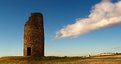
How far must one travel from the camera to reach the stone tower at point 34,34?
3806 centimetres

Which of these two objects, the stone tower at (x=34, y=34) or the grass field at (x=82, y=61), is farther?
the stone tower at (x=34, y=34)

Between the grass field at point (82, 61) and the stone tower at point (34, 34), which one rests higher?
the stone tower at point (34, 34)

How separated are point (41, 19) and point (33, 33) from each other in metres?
2.73

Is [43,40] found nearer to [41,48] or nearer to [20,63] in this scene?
[41,48]

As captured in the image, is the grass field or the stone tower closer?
the grass field

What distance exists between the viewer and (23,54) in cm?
4041

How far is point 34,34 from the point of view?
125ft

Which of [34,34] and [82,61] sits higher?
[34,34]

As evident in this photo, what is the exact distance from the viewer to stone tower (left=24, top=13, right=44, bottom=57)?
125 feet

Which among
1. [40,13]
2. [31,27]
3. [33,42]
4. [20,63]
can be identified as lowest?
[20,63]

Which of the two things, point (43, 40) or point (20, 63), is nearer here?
point (20, 63)

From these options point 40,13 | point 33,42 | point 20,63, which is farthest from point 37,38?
point 20,63

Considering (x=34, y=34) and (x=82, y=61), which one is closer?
(x=82, y=61)

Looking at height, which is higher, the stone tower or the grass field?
the stone tower
